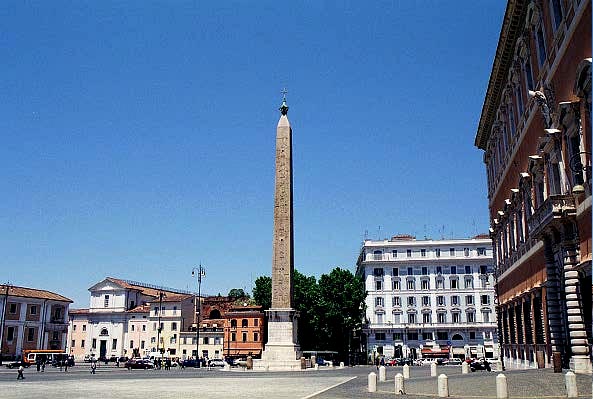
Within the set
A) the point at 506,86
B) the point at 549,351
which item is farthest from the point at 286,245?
the point at 549,351

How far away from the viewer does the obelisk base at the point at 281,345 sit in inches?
1628

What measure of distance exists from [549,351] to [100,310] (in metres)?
73.1

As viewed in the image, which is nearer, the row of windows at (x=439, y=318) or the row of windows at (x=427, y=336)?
the row of windows at (x=427, y=336)

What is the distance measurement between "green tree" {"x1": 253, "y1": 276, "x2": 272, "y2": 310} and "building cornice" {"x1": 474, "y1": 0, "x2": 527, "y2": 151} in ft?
121

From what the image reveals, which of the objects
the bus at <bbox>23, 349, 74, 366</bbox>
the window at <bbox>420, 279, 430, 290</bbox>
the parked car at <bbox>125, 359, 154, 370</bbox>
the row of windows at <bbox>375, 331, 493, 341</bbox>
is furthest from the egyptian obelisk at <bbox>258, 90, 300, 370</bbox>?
the window at <bbox>420, 279, 430, 290</bbox>

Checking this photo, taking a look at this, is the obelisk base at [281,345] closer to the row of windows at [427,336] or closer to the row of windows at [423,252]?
the row of windows at [427,336]

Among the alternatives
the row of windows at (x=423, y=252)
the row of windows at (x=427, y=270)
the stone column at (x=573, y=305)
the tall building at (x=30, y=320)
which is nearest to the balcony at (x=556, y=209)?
the stone column at (x=573, y=305)

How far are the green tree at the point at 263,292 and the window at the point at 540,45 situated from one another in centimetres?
5304

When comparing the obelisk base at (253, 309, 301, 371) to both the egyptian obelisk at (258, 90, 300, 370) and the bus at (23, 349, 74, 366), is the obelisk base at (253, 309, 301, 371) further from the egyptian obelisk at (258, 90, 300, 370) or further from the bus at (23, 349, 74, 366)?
the bus at (23, 349, 74, 366)

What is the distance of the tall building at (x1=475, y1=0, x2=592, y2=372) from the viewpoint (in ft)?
61.8

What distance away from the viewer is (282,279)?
41250 mm

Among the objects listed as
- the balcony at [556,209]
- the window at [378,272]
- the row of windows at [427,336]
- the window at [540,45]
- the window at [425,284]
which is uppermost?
the window at [540,45]

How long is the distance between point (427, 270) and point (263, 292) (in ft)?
70.4

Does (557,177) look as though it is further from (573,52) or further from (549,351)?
(549,351)
